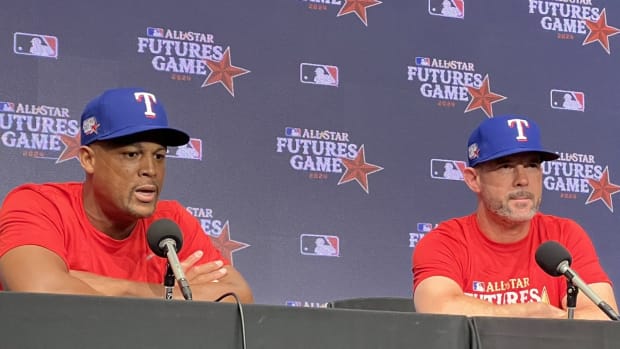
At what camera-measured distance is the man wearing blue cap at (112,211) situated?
9.30ft

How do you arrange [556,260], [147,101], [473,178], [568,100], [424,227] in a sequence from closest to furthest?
[556,260] < [147,101] < [473,178] < [424,227] < [568,100]

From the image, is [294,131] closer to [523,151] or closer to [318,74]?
[318,74]

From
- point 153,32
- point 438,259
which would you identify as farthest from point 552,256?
point 153,32

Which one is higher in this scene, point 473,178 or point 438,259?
point 473,178

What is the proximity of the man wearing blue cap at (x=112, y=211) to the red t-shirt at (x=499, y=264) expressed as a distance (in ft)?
2.17

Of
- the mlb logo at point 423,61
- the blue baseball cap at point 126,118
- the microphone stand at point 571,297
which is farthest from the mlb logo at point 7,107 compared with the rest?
the microphone stand at point 571,297

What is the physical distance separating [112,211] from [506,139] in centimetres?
123

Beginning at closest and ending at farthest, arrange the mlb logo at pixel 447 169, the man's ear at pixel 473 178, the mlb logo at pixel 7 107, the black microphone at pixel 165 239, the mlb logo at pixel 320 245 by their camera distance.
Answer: the black microphone at pixel 165 239
the man's ear at pixel 473 178
the mlb logo at pixel 7 107
the mlb logo at pixel 320 245
the mlb logo at pixel 447 169

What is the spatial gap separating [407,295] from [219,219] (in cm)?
91

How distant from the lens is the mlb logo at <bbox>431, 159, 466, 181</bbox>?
4.93 metres

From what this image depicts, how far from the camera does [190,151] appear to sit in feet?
15.0

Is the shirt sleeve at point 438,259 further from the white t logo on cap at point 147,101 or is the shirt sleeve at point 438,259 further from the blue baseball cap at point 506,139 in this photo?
the white t logo on cap at point 147,101

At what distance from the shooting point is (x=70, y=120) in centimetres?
439

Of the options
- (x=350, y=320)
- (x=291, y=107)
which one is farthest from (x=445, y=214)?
(x=350, y=320)
